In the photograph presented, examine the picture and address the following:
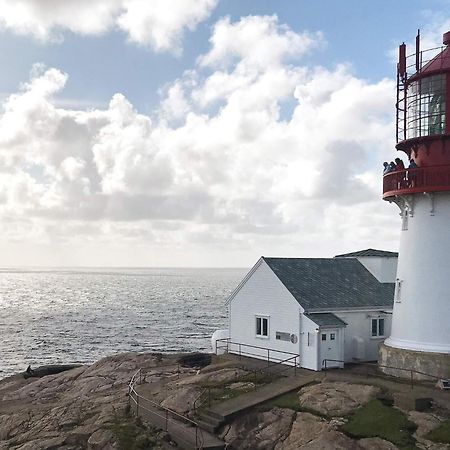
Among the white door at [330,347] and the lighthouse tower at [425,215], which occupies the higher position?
the lighthouse tower at [425,215]

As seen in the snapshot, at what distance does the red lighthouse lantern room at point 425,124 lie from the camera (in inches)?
952

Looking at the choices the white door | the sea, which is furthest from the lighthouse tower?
the sea

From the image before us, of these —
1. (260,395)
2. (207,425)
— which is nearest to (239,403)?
(260,395)

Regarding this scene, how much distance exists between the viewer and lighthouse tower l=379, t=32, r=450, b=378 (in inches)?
957

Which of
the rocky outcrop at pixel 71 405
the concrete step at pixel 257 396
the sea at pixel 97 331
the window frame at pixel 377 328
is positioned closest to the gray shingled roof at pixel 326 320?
the concrete step at pixel 257 396

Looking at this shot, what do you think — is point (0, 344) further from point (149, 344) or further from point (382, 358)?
point (382, 358)

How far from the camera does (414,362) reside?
81.7 ft

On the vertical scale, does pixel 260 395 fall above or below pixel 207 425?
above

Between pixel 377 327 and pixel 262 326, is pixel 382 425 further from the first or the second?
pixel 262 326

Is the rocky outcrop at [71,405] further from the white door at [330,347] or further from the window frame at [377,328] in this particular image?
the window frame at [377,328]

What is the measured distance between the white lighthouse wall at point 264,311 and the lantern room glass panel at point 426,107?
1009 cm

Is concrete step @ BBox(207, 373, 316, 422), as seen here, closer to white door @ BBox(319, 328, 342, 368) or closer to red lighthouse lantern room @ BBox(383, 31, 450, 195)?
white door @ BBox(319, 328, 342, 368)

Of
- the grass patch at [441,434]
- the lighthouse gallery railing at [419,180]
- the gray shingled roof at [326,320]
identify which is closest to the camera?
the grass patch at [441,434]

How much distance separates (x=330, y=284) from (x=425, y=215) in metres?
8.59
